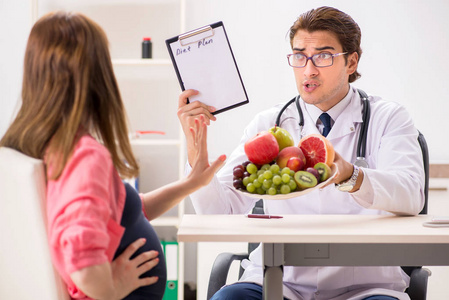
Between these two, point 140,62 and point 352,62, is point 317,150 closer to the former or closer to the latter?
point 352,62

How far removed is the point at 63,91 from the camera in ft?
3.73

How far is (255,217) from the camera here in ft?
5.79

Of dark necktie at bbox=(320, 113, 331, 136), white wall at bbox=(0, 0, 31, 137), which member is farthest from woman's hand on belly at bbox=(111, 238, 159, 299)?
white wall at bbox=(0, 0, 31, 137)

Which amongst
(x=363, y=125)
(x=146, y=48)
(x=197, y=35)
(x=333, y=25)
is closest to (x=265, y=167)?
(x=197, y=35)

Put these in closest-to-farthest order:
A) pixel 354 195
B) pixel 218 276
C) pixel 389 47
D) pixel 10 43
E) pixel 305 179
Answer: pixel 305 179
pixel 354 195
pixel 218 276
pixel 389 47
pixel 10 43

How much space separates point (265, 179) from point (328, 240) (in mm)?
266

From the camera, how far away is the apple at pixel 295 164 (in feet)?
5.40

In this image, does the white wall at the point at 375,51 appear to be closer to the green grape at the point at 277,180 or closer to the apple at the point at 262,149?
the apple at the point at 262,149

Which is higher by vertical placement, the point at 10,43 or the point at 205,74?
the point at 10,43

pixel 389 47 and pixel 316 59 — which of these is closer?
pixel 316 59

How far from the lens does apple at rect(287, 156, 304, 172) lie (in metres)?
1.65

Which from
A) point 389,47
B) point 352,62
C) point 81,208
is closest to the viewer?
point 81,208

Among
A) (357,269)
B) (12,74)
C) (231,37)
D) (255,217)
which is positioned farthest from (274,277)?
(12,74)

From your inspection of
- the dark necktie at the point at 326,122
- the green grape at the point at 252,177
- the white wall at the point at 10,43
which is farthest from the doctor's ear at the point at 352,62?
the white wall at the point at 10,43
